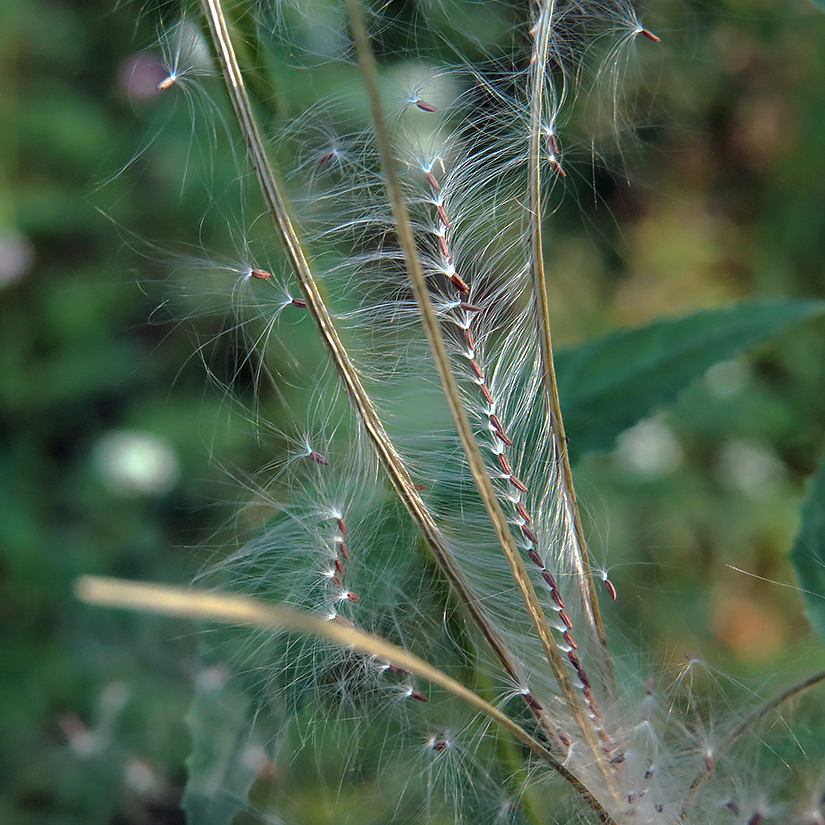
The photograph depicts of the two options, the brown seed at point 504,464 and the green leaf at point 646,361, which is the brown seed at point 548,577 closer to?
the brown seed at point 504,464

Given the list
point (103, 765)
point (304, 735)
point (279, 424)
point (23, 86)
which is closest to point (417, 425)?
point (279, 424)

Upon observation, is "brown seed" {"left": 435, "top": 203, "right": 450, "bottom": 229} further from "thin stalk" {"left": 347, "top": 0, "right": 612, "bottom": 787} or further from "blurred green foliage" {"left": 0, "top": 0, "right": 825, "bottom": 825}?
"blurred green foliage" {"left": 0, "top": 0, "right": 825, "bottom": 825}

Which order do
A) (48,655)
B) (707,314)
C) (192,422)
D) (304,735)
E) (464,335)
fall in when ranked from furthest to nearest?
1. (192,422)
2. (48,655)
3. (707,314)
4. (304,735)
5. (464,335)

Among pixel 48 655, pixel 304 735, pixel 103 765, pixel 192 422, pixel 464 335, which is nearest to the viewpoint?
pixel 464 335

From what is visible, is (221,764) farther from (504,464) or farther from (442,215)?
(442,215)

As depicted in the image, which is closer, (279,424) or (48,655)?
(279,424)

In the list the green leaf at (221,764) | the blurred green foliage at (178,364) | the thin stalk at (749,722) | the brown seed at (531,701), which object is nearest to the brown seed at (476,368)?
the brown seed at (531,701)

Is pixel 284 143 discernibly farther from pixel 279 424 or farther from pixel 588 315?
pixel 588 315

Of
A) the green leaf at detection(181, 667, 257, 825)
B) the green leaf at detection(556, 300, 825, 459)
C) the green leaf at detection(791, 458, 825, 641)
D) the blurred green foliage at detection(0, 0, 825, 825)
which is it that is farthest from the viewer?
the blurred green foliage at detection(0, 0, 825, 825)

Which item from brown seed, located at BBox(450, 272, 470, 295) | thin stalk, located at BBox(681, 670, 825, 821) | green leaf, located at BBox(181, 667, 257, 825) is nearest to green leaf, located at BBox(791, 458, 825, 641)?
thin stalk, located at BBox(681, 670, 825, 821)
